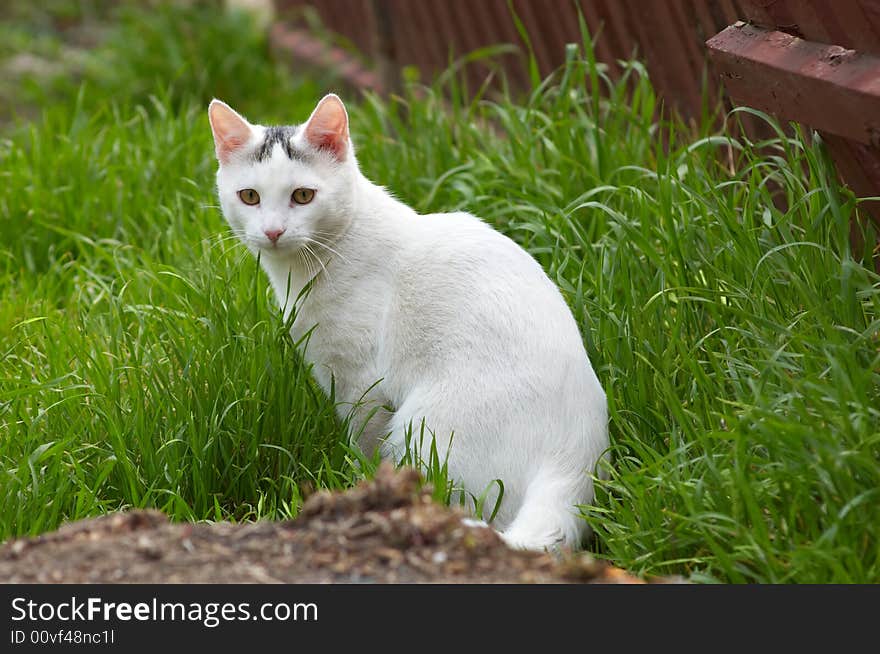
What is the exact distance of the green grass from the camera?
2578 millimetres

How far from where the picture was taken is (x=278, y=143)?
3.46 meters

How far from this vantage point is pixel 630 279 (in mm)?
3508

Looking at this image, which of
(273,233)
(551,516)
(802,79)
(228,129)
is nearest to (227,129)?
(228,129)

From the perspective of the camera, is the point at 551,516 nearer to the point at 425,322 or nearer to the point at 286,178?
the point at 425,322

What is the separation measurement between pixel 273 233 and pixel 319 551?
125 cm

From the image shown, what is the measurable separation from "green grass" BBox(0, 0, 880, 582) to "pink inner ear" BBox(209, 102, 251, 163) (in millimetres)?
465

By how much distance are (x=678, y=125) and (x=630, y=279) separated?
119cm

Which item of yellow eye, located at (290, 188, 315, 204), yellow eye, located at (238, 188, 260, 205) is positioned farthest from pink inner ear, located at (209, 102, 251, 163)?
yellow eye, located at (290, 188, 315, 204)

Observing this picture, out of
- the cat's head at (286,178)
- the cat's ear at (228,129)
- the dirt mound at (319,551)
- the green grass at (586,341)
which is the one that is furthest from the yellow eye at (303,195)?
the dirt mound at (319,551)

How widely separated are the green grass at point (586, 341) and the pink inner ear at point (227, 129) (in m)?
0.47

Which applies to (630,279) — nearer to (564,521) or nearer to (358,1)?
(564,521)

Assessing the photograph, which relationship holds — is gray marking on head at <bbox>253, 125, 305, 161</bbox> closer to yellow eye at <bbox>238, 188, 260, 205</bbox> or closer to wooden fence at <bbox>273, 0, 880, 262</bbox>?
yellow eye at <bbox>238, 188, 260, 205</bbox>

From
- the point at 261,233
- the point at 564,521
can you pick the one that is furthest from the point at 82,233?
the point at 564,521

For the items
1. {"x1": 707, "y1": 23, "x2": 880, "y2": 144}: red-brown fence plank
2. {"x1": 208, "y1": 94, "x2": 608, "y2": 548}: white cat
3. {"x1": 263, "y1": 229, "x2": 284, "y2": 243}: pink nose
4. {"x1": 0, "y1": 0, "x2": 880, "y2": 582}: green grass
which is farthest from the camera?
{"x1": 263, "y1": 229, "x2": 284, "y2": 243}: pink nose
